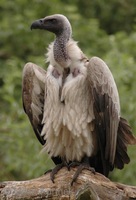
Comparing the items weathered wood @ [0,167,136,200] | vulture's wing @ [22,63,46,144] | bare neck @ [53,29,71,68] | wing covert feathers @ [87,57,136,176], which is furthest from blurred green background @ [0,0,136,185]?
weathered wood @ [0,167,136,200]

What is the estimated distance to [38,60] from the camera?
14.2m

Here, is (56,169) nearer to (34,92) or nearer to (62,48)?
(34,92)

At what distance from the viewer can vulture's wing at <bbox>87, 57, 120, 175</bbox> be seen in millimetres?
9445

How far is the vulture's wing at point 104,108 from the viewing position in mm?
9445

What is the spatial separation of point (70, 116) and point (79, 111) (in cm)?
12

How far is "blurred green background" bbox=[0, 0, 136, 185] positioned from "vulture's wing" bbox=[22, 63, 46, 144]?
2478 mm

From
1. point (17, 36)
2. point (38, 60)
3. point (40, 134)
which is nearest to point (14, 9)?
point (17, 36)

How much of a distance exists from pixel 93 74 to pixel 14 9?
960 centimetres

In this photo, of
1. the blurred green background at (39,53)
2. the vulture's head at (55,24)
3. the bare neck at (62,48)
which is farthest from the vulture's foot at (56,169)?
the blurred green background at (39,53)

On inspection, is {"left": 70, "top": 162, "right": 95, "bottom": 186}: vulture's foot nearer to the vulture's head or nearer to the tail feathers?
the tail feathers

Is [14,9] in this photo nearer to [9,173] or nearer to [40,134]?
[9,173]

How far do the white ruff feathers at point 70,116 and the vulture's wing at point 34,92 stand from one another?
0.29 meters

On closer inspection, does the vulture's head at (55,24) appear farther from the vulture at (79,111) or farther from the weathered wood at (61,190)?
the weathered wood at (61,190)

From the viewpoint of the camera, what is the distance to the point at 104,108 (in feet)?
31.2
